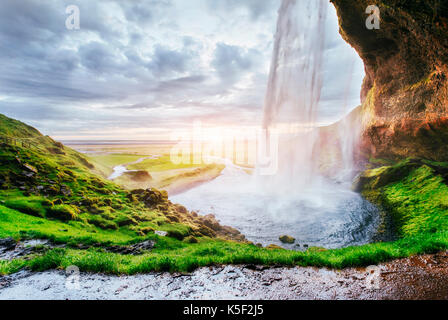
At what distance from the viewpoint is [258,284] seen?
253 inches

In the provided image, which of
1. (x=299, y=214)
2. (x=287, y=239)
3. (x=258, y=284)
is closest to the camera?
(x=258, y=284)

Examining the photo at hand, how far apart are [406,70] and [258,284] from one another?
118ft

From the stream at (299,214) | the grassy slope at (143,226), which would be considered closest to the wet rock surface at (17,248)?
the grassy slope at (143,226)

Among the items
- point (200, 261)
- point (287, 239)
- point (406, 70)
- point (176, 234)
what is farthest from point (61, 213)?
point (406, 70)

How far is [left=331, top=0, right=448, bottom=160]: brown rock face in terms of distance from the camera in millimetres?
15422

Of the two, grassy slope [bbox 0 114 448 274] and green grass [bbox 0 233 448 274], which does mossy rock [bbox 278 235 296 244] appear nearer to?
grassy slope [bbox 0 114 448 274]

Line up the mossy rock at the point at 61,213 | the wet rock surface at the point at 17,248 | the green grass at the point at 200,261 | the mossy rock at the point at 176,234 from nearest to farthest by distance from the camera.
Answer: the green grass at the point at 200,261, the wet rock surface at the point at 17,248, the mossy rock at the point at 61,213, the mossy rock at the point at 176,234

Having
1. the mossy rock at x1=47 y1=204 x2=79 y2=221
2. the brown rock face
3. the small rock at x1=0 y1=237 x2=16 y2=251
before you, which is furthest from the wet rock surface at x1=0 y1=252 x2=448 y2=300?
the brown rock face

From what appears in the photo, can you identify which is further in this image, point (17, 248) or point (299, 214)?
point (299, 214)

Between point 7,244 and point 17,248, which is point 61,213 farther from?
point 17,248

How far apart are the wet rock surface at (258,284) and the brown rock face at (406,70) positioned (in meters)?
17.1

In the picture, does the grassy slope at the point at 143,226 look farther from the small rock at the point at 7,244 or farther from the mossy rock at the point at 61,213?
the small rock at the point at 7,244

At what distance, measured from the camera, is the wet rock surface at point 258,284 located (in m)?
5.75

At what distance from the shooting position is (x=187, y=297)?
5828 millimetres
